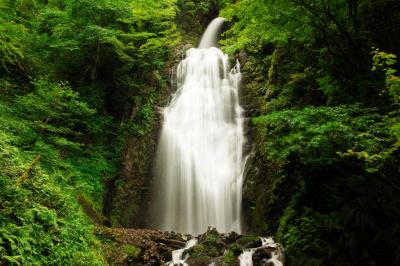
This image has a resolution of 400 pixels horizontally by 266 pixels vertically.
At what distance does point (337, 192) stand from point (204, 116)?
Result: 9.80 meters

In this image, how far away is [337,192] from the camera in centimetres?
701

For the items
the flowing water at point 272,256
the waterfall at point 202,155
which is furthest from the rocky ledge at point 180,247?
the waterfall at point 202,155

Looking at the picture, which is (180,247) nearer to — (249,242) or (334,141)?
(249,242)

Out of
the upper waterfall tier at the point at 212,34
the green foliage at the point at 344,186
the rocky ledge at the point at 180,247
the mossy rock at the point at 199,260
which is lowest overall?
the mossy rock at the point at 199,260

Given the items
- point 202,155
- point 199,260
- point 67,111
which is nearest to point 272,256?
point 199,260

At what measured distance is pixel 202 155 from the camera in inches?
575

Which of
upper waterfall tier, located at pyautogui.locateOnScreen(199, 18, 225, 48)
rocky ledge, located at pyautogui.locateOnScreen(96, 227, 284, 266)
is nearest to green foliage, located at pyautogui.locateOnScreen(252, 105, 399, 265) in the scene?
rocky ledge, located at pyautogui.locateOnScreen(96, 227, 284, 266)

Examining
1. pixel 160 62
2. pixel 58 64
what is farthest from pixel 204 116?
pixel 58 64

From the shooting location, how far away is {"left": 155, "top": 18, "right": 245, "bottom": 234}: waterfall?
12.9 m

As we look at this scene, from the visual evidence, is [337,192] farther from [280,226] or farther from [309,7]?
[309,7]

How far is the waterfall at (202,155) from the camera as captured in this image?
12859 mm

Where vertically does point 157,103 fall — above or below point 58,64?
below

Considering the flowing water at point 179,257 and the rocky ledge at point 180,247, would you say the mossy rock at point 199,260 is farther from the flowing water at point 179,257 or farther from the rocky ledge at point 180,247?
the flowing water at point 179,257

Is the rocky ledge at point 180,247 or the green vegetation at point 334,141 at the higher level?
the green vegetation at point 334,141
